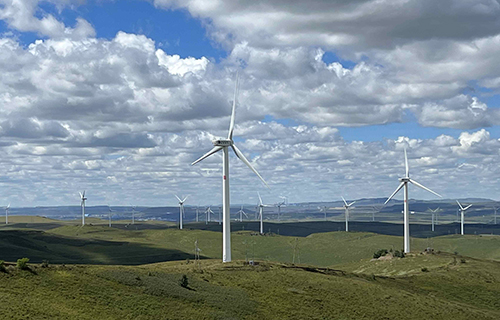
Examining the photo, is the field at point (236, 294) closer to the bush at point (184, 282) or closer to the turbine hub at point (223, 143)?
the bush at point (184, 282)

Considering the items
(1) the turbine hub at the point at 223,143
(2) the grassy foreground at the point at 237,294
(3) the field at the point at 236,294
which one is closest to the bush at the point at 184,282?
(2) the grassy foreground at the point at 237,294

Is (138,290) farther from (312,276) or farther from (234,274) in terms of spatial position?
(312,276)

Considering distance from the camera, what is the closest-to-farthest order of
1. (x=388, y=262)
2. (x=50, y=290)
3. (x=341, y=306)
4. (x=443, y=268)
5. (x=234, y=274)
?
(x=50, y=290)
(x=341, y=306)
(x=234, y=274)
(x=443, y=268)
(x=388, y=262)

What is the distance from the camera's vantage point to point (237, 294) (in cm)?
8506

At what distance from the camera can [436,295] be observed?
108500mm

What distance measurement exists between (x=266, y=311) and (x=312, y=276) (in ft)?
76.7

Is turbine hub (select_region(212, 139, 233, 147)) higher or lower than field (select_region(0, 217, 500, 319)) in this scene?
higher

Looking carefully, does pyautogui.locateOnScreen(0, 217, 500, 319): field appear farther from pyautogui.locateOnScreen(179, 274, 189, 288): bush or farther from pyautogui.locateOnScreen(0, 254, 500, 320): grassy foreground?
pyautogui.locateOnScreen(179, 274, 189, 288): bush

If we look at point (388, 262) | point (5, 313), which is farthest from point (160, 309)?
point (388, 262)

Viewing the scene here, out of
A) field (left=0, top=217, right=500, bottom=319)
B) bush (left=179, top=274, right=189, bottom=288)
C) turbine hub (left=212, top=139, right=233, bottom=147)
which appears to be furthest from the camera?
turbine hub (left=212, top=139, right=233, bottom=147)

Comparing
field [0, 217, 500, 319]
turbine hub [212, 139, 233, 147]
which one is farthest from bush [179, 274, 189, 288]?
turbine hub [212, 139, 233, 147]

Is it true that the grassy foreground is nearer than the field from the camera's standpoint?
Yes

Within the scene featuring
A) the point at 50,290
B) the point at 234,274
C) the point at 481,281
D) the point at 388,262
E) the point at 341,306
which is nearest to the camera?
the point at 50,290

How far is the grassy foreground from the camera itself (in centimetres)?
6900
